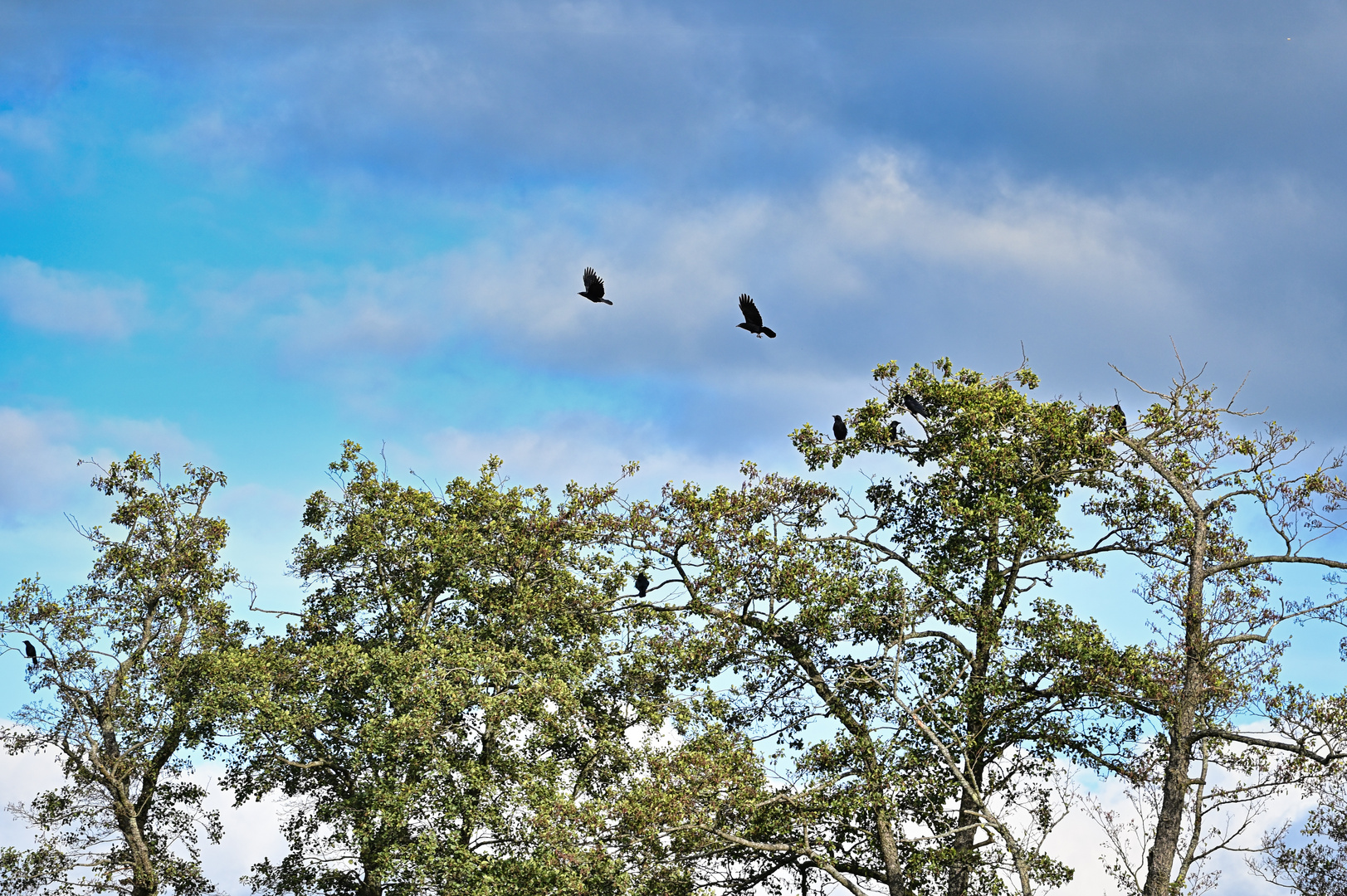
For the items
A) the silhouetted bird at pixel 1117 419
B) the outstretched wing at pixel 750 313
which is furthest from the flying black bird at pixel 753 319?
the silhouetted bird at pixel 1117 419

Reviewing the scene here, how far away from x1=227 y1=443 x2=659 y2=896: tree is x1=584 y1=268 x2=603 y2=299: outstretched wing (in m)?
5.87

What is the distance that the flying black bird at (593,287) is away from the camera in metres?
→ 19.5

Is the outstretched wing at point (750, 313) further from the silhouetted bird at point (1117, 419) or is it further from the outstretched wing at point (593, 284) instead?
the silhouetted bird at point (1117, 419)

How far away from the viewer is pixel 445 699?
21.8 meters

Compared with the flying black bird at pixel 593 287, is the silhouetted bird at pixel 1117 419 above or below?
below

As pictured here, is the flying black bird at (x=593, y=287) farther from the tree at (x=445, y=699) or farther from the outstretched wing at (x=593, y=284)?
the tree at (x=445, y=699)

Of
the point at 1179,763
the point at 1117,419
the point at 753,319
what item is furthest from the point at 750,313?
the point at 1179,763

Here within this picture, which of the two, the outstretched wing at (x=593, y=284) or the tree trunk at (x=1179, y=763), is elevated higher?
the outstretched wing at (x=593, y=284)

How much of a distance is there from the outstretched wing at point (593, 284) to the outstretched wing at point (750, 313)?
7.43ft

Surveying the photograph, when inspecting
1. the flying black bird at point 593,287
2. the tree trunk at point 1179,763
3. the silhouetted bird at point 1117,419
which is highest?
the flying black bird at point 593,287

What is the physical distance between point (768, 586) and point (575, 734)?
477 centimetres

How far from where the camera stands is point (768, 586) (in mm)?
21047

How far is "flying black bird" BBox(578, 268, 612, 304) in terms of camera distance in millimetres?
19531

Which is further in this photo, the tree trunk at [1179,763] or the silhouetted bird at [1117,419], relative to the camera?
the silhouetted bird at [1117,419]
